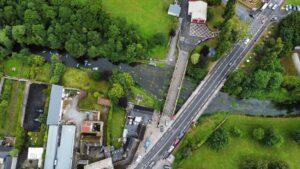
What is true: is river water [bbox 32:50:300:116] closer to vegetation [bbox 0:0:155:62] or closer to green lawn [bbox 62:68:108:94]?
vegetation [bbox 0:0:155:62]

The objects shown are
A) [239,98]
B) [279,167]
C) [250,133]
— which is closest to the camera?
[279,167]

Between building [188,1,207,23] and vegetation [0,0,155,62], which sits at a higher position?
building [188,1,207,23]

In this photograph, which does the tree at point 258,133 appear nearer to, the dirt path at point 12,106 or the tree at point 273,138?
the tree at point 273,138

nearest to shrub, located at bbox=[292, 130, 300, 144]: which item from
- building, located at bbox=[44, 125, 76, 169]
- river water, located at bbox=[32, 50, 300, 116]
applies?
river water, located at bbox=[32, 50, 300, 116]

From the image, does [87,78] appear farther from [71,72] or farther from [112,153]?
[112,153]

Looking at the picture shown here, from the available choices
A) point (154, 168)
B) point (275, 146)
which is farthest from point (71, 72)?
point (275, 146)

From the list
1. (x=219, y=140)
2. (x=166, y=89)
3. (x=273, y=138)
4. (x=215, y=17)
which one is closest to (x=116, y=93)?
(x=166, y=89)

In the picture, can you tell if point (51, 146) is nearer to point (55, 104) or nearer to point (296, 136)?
point (55, 104)
